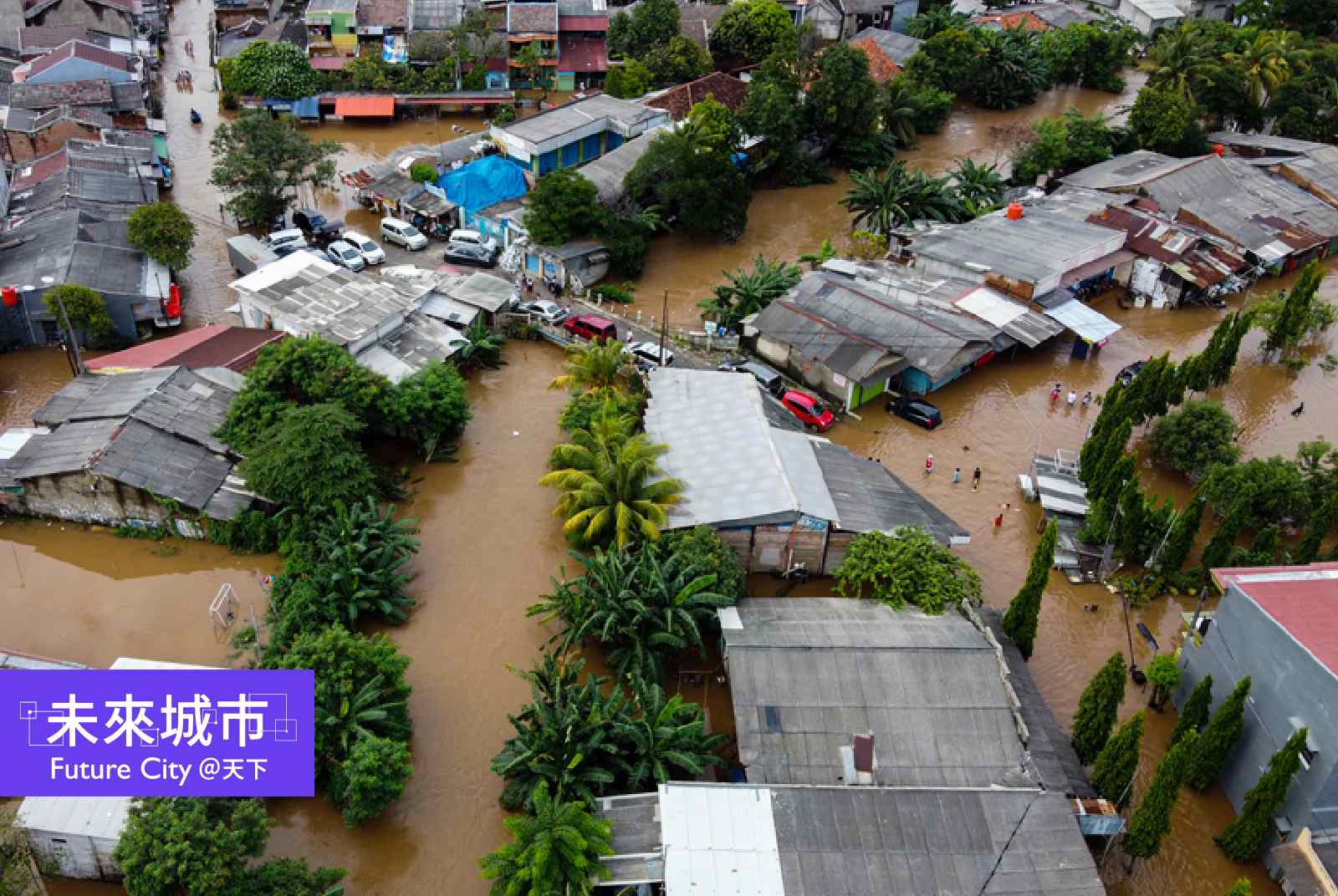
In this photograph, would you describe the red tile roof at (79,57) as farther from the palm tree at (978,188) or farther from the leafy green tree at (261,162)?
the palm tree at (978,188)

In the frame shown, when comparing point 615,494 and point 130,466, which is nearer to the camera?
point 615,494

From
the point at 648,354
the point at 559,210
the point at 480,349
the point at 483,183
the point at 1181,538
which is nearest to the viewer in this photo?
the point at 1181,538

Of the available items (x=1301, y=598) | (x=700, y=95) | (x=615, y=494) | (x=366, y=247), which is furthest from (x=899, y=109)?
(x=1301, y=598)

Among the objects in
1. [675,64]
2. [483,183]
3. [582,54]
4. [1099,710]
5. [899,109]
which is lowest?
[1099,710]

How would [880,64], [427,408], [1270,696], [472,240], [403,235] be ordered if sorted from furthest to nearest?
[880,64], [403,235], [472,240], [427,408], [1270,696]

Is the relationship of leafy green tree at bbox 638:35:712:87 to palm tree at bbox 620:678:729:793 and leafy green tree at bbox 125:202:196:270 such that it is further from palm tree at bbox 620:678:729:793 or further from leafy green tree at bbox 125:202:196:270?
palm tree at bbox 620:678:729:793

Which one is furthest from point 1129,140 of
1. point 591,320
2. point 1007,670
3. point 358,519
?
point 358,519

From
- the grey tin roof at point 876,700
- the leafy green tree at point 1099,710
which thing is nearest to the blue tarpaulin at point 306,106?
the grey tin roof at point 876,700

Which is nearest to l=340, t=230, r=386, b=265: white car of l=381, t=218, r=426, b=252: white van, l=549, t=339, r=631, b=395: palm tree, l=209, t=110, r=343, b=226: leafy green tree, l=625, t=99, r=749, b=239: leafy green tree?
l=381, t=218, r=426, b=252: white van

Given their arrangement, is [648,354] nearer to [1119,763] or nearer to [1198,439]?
[1198,439]
